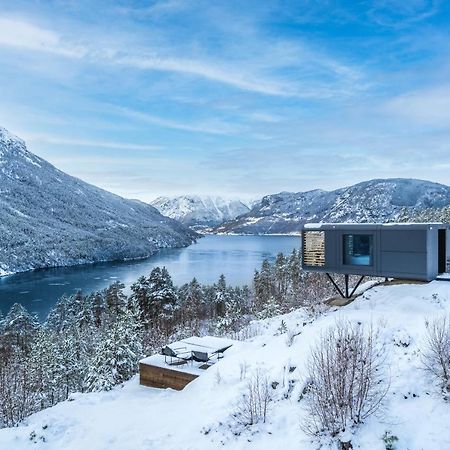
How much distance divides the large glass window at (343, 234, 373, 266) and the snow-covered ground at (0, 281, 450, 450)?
1.40 meters

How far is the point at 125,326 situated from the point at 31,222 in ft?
531

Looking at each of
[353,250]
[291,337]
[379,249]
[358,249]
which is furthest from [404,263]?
[291,337]

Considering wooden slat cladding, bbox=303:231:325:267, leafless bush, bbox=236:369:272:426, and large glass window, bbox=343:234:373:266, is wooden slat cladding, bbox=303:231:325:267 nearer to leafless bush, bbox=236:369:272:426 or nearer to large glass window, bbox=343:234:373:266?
large glass window, bbox=343:234:373:266

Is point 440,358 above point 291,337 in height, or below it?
above

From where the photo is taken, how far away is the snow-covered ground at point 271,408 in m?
7.30

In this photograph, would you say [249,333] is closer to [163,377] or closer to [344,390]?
[163,377]

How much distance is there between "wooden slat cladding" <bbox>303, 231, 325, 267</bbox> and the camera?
1566 centimetres

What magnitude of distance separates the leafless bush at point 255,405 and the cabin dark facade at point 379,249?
688cm

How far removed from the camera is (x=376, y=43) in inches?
845

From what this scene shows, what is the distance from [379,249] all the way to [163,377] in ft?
27.0

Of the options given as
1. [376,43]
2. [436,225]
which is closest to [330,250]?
[436,225]

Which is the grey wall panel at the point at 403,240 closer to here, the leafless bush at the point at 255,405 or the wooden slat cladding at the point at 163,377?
the leafless bush at the point at 255,405

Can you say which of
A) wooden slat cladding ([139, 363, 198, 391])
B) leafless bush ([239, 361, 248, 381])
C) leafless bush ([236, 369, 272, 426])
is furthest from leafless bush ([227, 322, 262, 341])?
leafless bush ([236, 369, 272, 426])

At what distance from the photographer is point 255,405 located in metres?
8.56
